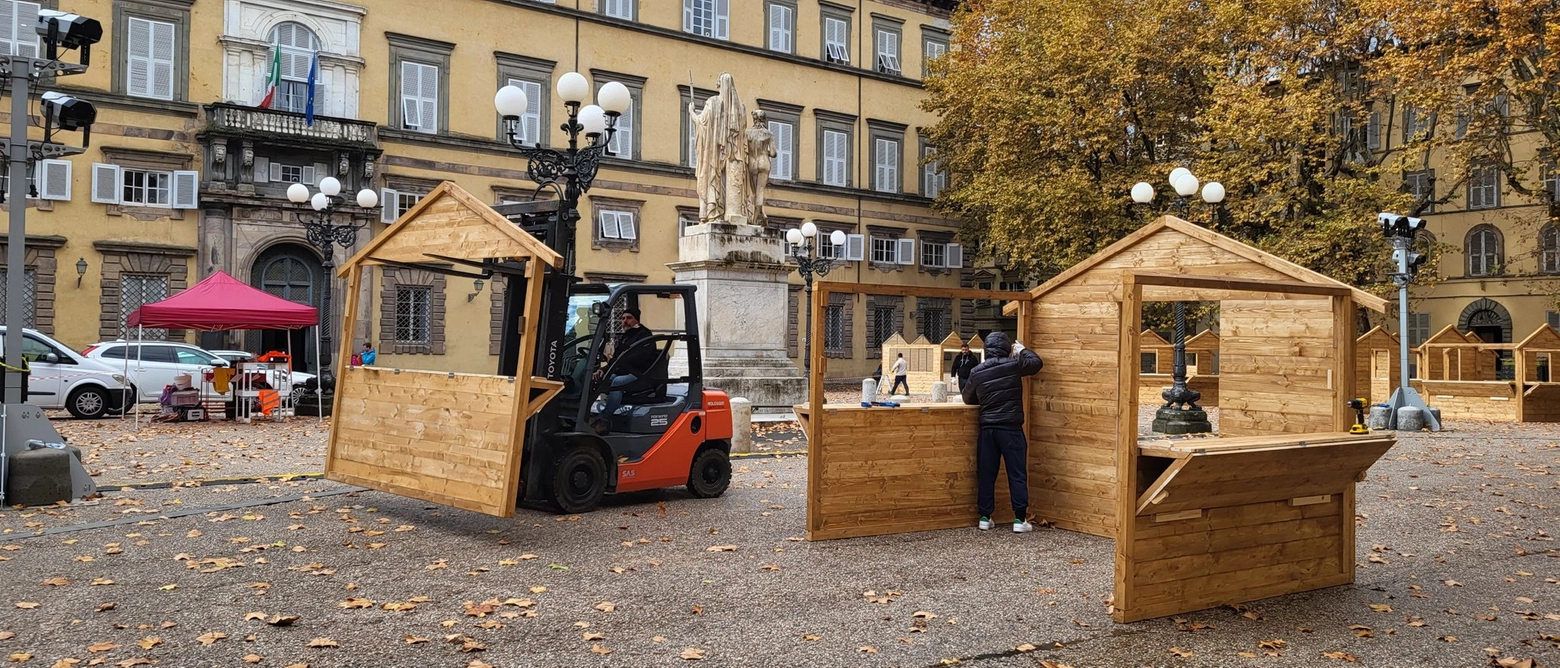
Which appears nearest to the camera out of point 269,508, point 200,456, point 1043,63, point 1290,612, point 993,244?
point 1290,612

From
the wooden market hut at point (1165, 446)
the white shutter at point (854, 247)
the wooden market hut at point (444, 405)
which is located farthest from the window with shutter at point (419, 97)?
the wooden market hut at point (1165, 446)

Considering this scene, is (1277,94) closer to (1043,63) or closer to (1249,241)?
(1249,241)

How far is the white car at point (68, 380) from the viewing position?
2006 centimetres

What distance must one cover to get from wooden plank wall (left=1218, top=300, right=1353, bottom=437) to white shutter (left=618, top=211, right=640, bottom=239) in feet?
96.9

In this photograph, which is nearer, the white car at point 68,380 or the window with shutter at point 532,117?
the white car at point 68,380

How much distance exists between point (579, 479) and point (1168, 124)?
2763cm

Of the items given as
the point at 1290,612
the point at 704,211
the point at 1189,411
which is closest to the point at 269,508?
the point at 1290,612

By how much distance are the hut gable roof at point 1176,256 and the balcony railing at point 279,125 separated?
84.5 feet

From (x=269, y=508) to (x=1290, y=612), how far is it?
773 centimetres

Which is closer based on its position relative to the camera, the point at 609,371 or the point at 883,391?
the point at 609,371

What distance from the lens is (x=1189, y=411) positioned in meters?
18.2

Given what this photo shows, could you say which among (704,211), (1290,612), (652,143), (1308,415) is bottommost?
(1290,612)

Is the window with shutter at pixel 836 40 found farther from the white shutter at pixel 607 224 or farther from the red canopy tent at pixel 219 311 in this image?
the red canopy tent at pixel 219 311

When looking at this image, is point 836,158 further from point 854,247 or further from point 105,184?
point 105,184
